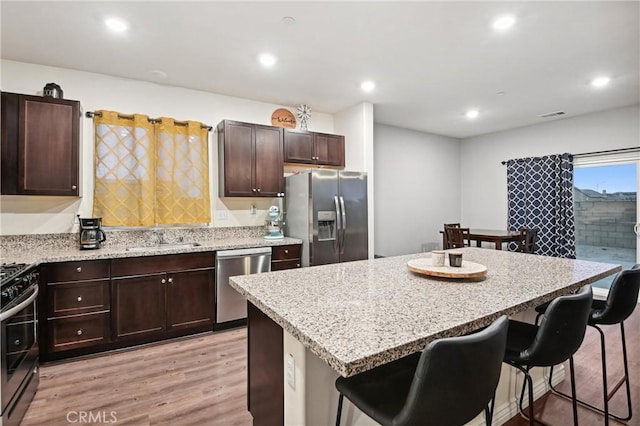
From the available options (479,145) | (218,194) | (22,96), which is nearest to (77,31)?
(22,96)

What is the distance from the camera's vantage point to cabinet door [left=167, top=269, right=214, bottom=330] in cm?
313

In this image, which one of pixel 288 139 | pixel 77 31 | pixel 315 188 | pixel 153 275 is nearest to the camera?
pixel 77 31

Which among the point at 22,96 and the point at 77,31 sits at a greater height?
the point at 77,31

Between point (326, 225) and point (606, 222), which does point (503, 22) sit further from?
point (606, 222)

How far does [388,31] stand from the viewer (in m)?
2.60

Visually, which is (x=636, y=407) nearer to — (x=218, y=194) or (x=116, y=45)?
(x=218, y=194)

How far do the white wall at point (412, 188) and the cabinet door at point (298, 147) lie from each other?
5.16ft

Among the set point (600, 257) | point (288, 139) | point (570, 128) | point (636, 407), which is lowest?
point (636, 407)

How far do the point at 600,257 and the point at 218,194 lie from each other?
574 cm

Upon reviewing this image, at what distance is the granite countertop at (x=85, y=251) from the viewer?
271 centimetres

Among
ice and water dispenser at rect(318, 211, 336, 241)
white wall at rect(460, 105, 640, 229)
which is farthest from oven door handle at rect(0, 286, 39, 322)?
white wall at rect(460, 105, 640, 229)

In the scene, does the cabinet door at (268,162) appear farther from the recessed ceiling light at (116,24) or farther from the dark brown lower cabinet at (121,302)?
the recessed ceiling light at (116,24)

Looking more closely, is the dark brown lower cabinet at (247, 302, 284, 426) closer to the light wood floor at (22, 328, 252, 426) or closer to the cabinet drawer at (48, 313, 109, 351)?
the light wood floor at (22, 328, 252, 426)

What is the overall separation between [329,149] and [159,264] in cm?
259
